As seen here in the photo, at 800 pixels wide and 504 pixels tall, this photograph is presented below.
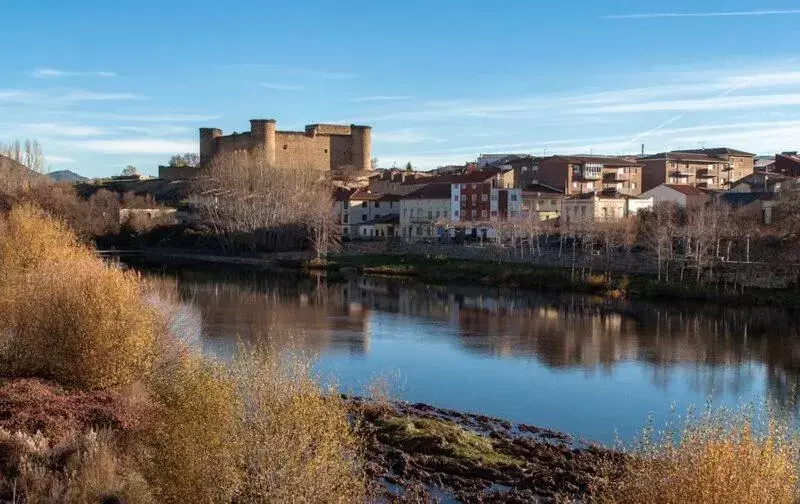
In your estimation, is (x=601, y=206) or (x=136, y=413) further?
(x=601, y=206)

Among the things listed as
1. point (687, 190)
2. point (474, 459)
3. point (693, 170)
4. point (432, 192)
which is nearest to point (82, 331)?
point (474, 459)

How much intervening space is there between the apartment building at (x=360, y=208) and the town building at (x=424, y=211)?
2.60 m

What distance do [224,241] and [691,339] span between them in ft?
121

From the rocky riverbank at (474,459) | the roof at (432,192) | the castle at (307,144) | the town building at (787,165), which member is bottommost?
the rocky riverbank at (474,459)

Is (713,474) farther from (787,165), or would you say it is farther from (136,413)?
(787,165)

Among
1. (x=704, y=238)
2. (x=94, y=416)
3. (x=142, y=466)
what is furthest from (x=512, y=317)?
(x=142, y=466)

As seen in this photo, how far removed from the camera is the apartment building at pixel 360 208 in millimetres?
58812

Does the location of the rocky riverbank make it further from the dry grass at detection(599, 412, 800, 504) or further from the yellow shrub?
the dry grass at detection(599, 412, 800, 504)

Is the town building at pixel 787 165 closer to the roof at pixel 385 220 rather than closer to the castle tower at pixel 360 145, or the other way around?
the roof at pixel 385 220

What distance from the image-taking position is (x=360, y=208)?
5931cm

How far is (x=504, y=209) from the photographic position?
50.8 m

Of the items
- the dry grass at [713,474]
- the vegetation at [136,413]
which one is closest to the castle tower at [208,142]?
the vegetation at [136,413]

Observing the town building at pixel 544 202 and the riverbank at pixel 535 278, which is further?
the town building at pixel 544 202

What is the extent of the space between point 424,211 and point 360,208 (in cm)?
592
